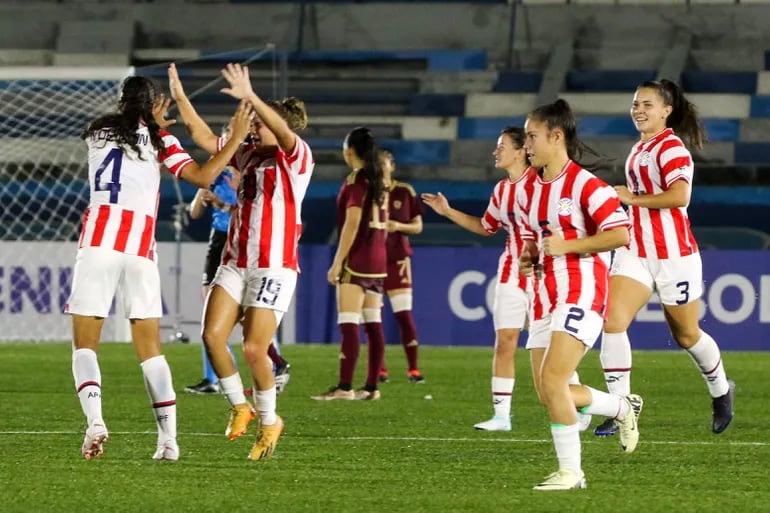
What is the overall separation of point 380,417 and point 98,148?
126 inches

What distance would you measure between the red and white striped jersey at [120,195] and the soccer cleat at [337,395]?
13.4 ft

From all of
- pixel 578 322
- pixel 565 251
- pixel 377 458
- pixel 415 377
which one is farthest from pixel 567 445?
pixel 415 377

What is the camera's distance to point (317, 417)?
31.6 ft

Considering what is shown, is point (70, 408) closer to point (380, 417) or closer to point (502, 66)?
point (380, 417)

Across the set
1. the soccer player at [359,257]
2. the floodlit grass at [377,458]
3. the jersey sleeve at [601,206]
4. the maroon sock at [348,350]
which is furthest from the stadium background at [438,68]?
the jersey sleeve at [601,206]

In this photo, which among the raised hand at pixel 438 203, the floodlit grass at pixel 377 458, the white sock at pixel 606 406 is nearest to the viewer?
the floodlit grass at pixel 377 458

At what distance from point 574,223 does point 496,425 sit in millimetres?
2749

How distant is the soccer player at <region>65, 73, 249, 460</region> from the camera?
7035 mm

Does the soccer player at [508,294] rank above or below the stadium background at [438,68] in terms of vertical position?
below

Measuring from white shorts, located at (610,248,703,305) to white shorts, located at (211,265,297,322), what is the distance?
1.98 m

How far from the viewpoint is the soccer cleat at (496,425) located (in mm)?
8969

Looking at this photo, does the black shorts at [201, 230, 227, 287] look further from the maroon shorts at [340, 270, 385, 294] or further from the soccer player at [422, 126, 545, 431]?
the soccer player at [422, 126, 545, 431]

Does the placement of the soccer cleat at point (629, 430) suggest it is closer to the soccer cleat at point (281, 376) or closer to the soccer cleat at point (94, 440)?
the soccer cleat at point (94, 440)

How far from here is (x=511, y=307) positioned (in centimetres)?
930
